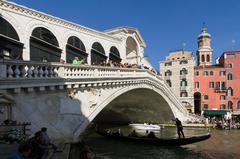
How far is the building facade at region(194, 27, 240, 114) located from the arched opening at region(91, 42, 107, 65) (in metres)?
19.1

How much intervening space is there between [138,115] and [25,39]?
639 inches

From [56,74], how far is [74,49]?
18.5 ft

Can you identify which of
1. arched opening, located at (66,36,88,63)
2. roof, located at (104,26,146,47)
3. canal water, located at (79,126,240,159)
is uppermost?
roof, located at (104,26,146,47)

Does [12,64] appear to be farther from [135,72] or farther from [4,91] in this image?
[135,72]

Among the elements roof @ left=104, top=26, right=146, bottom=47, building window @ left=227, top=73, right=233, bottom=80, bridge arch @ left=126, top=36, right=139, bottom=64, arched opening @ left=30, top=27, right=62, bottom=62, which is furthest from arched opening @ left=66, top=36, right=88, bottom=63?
building window @ left=227, top=73, right=233, bottom=80

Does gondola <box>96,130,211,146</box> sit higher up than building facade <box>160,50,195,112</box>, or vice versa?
building facade <box>160,50,195,112</box>

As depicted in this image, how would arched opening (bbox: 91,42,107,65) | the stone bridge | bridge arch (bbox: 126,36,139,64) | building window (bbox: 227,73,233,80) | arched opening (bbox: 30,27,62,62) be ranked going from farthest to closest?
building window (bbox: 227,73,233,80) → bridge arch (bbox: 126,36,139,64) → arched opening (bbox: 91,42,107,65) → arched opening (bbox: 30,27,62,62) → the stone bridge

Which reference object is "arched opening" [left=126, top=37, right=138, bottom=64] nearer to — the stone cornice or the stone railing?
the stone cornice

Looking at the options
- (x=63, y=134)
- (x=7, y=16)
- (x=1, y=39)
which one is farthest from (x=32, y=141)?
(x=7, y=16)

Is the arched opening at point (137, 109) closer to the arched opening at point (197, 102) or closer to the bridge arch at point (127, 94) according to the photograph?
the bridge arch at point (127, 94)

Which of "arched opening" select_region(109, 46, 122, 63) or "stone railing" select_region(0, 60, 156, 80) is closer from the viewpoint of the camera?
"stone railing" select_region(0, 60, 156, 80)

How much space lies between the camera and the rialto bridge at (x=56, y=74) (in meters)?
7.55

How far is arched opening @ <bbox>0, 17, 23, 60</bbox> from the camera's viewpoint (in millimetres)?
10414

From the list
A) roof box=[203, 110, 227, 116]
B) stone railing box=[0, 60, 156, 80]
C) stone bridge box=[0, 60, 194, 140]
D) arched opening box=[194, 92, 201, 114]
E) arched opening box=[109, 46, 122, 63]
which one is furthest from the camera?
arched opening box=[194, 92, 201, 114]
